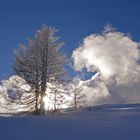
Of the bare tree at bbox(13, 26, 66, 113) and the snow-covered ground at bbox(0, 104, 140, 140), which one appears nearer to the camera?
the snow-covered ground at bbox(0, 104, 140, 140)

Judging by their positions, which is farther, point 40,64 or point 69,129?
point 40,64

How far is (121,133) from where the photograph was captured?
66.6 ft

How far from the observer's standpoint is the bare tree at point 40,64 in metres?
32.2

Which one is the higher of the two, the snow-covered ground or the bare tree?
the bare tree

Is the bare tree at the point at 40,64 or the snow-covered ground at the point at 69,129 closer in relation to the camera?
the snow-covered ground at the point at 69,129

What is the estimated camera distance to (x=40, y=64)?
32812 millimetres

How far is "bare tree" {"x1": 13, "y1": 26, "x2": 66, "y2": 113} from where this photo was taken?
32219 millimetres

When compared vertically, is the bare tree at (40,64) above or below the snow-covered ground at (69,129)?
above

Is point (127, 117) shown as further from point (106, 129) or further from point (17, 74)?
point (17, 74)

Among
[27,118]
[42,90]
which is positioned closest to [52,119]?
[27,118]

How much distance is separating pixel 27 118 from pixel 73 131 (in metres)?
4.78

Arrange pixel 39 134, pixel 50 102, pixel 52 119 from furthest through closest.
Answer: pixel 50 102, pixel 52 119, pixel 39 134

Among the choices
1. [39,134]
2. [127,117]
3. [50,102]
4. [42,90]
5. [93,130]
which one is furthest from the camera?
[50,102]

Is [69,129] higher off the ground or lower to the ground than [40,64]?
lower
